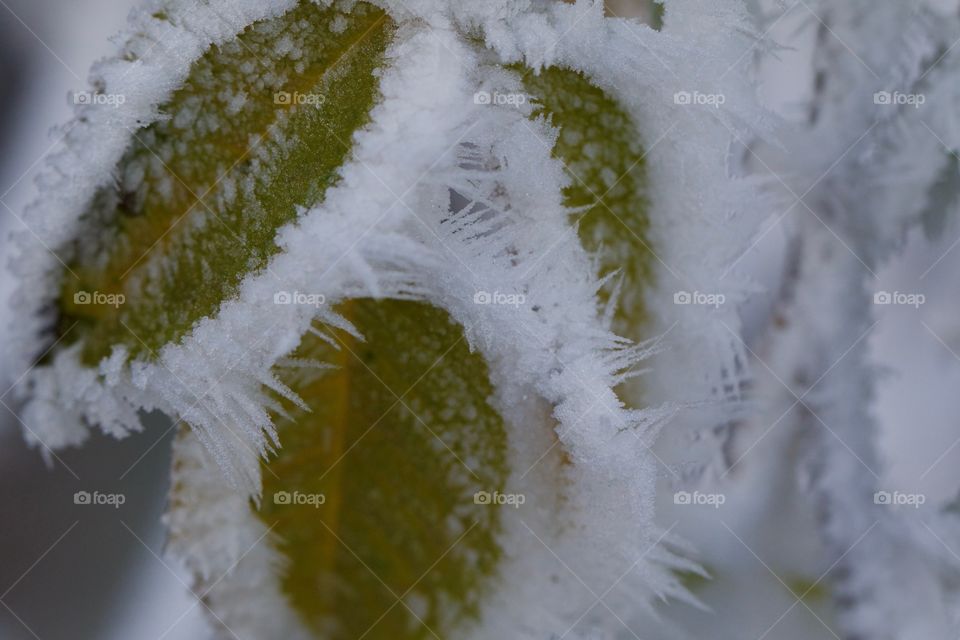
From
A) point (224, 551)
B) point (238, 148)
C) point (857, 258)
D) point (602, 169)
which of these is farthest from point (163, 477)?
point (857, 258)

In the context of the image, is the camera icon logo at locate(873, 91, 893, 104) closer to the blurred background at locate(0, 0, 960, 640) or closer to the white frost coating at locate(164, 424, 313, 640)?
the blurred background at locate(0, 0, 960, 640)

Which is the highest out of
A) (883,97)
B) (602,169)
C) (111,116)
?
(883,97)

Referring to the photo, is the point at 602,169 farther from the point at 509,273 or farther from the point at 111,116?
the point at 111,116

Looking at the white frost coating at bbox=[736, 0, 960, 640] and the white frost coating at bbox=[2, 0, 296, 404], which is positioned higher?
the white frost coating at bbox=[736, 0, 960, 640]

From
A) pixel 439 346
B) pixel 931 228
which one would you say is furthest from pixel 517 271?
pixel 931 228

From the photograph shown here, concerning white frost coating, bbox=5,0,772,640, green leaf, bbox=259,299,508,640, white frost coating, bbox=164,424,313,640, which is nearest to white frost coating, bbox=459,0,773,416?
white frost coating, bbox=5,0,772,640
